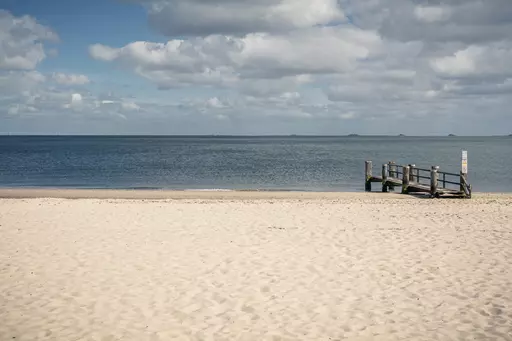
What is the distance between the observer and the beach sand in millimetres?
6660

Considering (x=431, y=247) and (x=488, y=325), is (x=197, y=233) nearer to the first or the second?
(x=431, y=247)

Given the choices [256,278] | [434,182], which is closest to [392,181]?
[434,182]

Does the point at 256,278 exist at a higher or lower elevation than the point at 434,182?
lower

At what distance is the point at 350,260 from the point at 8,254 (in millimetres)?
7946

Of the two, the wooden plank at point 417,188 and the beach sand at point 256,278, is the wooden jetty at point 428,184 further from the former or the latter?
the beach sand at point 256,278

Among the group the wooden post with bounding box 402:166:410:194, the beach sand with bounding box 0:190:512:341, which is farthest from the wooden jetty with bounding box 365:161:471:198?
the beach sand with bounding box 0:190:512:341

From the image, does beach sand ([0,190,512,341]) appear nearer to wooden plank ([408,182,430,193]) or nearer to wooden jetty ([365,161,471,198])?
wooden jetty ([365,161,471,198])

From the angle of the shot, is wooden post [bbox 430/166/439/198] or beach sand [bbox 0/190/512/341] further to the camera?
wooden post [bbox 430/166/439/198]

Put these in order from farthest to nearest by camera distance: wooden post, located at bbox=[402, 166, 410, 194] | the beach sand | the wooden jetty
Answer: wooden post, located at bbox=[402, 166, 410, 194] < the wooden jetty < the beach sand

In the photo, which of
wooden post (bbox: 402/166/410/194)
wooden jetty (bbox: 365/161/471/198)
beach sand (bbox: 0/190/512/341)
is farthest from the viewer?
wooden post (bbox: 402/166/410/194)

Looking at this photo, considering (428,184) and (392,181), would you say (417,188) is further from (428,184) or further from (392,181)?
(392,181)

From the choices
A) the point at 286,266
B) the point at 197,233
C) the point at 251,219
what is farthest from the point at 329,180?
the point at 286,266

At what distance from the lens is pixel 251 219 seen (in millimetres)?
15867

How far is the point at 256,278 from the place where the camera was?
8945 millimetres
